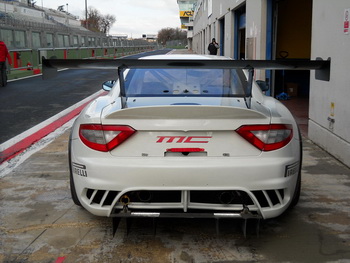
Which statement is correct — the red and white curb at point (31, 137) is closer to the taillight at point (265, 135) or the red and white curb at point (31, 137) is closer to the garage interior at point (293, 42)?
the taillight at point (265, 135)

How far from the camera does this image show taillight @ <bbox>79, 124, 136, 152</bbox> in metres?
3.22

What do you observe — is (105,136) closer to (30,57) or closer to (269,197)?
(269,197)

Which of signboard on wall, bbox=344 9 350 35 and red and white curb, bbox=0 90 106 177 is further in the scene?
red and white curb, bbox=0 90 106 177

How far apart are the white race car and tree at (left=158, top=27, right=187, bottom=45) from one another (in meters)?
157

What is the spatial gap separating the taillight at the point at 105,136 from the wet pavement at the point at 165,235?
0.80 metres

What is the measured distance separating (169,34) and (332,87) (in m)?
163

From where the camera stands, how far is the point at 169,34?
16512 cm

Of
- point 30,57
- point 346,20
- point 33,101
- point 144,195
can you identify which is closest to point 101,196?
point 144,195

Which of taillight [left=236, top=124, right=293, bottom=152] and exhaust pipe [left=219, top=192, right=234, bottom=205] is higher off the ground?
taillight [left=236, top=124, right=293, bottom=152]

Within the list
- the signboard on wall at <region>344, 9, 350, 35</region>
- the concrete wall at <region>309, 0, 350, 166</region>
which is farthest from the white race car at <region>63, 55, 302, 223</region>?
the signboard on wall at <region>344, 9, 350, 35</region>

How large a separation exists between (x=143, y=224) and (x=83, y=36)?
3697 cm

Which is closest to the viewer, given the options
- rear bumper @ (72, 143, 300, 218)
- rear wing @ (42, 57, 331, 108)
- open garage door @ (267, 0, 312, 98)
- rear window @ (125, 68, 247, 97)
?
rear bumper @ (72, 143, 300, 218)

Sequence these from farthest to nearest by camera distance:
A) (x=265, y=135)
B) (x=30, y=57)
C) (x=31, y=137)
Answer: (x=30, y=57) → (x=31, y=137) → (x=265, y=135)

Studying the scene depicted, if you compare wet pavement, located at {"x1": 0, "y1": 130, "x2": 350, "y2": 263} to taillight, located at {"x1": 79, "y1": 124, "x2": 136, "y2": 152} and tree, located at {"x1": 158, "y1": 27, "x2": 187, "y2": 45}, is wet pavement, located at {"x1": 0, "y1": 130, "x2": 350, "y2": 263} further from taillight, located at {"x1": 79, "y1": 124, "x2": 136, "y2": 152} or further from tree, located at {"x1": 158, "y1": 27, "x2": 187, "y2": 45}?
tree, located at {"x1": 158, "y1": 27, "x2": 187, "y2": 45}
